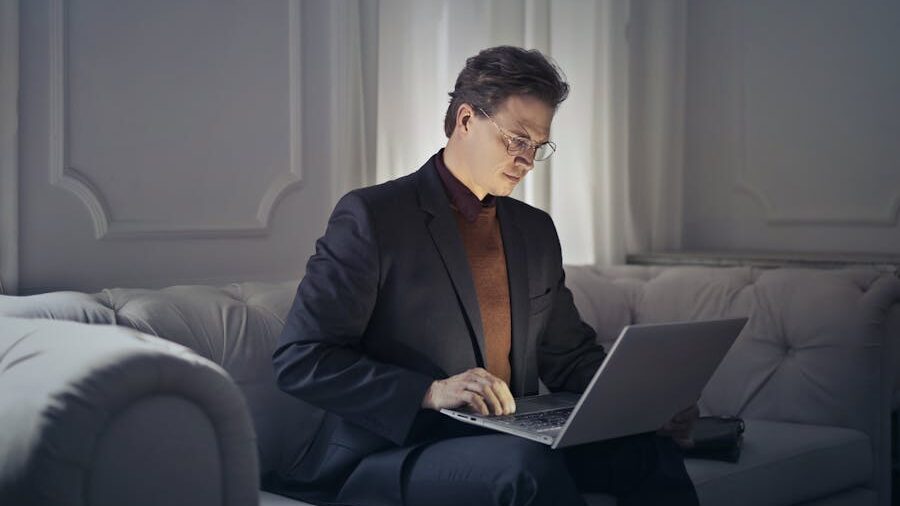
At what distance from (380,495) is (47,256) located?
0.85 m

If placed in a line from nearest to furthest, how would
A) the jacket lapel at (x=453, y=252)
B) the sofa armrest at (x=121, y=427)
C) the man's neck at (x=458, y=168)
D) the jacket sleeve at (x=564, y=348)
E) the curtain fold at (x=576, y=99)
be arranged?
1. the sofa armrest at (x=121, y=427)
2. the jacket lapel at (x=453, y=252)
3. the man's neck at (x=458, y=168)
4. the jacket sleeve at (x=564, y=348)
5. the curtain fold at (x=576, y=99)

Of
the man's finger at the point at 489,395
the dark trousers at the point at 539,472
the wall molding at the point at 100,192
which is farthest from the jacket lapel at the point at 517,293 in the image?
the wall molding at the point at 100,192

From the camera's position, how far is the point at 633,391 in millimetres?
1650

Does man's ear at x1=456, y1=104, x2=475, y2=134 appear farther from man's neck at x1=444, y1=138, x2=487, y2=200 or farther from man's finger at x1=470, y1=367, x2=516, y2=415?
man's finger at x1=470, y1=367, x2=516, y2=415

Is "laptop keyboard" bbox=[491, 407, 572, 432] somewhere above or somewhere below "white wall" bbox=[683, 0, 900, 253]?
below

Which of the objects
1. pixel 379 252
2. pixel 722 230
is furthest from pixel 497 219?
pixel 722 230

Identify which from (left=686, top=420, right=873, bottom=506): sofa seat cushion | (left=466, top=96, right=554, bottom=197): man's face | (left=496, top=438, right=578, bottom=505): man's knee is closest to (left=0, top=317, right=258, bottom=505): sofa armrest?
(left=496, top=438, right=578, bottom=505): man's knee

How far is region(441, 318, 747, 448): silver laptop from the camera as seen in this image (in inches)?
61.3

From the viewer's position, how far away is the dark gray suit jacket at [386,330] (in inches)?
68.9

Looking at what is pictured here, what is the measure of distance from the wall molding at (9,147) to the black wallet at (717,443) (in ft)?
4.47

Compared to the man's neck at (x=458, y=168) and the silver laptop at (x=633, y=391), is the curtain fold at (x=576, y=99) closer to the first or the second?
the man's neck at (x=458, y=168)

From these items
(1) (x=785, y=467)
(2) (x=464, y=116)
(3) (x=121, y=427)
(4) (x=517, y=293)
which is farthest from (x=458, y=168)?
(3) (x=121, y=427)

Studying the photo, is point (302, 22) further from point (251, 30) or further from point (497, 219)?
point (497, 219)

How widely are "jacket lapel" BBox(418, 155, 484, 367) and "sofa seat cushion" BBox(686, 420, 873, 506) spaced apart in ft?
1.76
